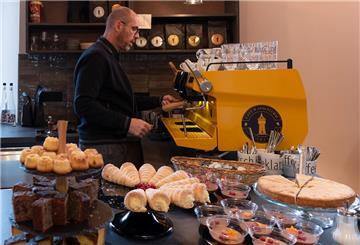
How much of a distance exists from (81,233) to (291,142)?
1.28 meters

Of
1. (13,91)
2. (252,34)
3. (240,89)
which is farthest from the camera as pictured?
(13,91)

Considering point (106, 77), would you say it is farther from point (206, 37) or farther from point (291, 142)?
point (206, 37)

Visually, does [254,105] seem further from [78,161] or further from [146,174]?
[78,161]

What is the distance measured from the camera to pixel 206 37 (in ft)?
10.5

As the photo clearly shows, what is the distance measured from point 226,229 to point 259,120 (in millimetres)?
947

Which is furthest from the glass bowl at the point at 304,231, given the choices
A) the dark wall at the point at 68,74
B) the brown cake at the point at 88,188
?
the dark wall at the point at 68,74

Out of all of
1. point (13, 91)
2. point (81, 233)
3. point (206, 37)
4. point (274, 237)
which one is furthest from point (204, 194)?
point (13, 91)

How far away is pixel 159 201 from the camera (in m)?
0.85

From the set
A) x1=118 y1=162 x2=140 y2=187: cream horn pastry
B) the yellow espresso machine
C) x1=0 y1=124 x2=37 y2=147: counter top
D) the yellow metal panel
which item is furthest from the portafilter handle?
x1=0 y1=124 x2=37 y2=147: counter top

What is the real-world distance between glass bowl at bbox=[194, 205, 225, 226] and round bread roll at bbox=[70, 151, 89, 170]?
1.15 feet

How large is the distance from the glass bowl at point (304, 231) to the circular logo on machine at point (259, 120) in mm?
817

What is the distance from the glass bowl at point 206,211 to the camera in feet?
3.15

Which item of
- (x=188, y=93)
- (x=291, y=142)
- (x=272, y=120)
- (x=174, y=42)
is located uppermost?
(x=174, y=42)

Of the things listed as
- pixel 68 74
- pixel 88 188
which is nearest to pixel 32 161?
pixel 88 188
